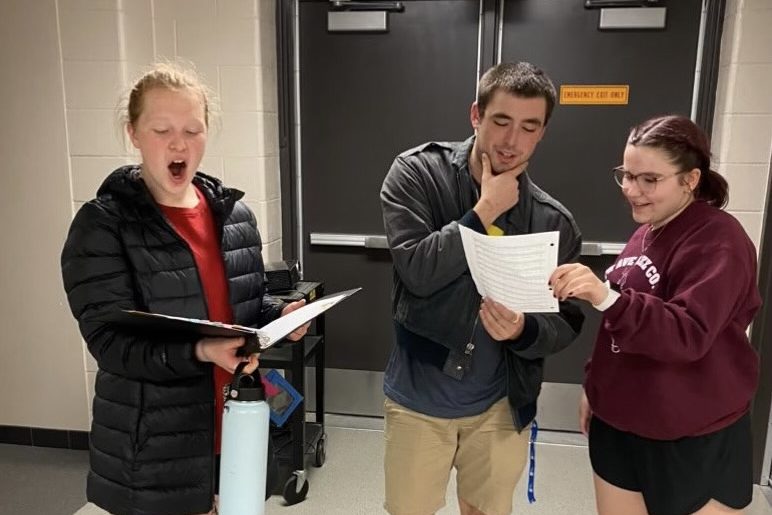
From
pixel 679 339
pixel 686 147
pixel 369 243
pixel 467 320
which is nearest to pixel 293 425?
pixel 369 243

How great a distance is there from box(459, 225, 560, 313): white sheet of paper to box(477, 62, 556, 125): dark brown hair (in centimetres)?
36

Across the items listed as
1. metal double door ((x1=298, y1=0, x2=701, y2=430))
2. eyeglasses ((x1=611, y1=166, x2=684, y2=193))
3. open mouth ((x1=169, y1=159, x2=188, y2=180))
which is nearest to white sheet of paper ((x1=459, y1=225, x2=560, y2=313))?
eyeglasses ((x1=611, y1=166, x2=684, y2=193))

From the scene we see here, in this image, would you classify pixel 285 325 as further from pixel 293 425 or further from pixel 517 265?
pixel 293 425

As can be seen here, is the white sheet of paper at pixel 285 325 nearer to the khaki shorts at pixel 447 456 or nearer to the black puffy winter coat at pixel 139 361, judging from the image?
the black puffy winter coat at pixel 139 361

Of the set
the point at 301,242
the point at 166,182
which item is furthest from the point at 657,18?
the point at 166,182

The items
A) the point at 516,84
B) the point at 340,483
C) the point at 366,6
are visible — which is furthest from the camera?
the point at 366,6

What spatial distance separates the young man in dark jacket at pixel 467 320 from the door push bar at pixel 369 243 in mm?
1419

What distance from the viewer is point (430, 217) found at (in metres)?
1.51

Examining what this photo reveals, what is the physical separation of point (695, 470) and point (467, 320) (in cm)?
63

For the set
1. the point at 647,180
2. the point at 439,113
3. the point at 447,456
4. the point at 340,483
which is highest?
the point at 439,113

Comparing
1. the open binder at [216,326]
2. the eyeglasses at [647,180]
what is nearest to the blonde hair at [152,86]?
the open binder at [216,326]

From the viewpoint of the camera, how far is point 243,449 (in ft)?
3.51

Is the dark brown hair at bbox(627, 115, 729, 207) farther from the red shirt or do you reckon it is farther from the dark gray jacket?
the red shirt

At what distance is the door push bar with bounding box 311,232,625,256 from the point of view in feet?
9.60
